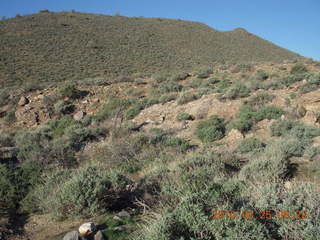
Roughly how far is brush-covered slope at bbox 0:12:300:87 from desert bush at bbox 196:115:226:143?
1502cm

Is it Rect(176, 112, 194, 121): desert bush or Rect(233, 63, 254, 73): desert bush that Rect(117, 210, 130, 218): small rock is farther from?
Rect(233, 63, 254, 73): desert bush

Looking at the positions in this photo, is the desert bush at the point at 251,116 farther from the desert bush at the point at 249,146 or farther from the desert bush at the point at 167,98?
the desert bush at the point at 167,98

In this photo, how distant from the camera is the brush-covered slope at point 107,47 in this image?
70.0ft

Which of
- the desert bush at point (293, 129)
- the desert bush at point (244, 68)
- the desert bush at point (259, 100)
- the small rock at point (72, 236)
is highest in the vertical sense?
the desert bush at point (244, 68)

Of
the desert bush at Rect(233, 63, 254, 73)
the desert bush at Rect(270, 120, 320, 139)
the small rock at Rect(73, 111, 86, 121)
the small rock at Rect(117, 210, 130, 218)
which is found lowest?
the small rock at Rect(73, 111, 86, 121)

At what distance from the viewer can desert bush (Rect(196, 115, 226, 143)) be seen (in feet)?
24.7

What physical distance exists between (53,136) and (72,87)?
5.20m

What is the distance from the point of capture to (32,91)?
14.7 metres

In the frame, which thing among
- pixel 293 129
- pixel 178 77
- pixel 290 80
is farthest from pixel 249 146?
pixel 178 77

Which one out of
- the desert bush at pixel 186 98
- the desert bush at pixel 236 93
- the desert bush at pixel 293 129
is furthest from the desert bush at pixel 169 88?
the desert bush at pixel 293 129
